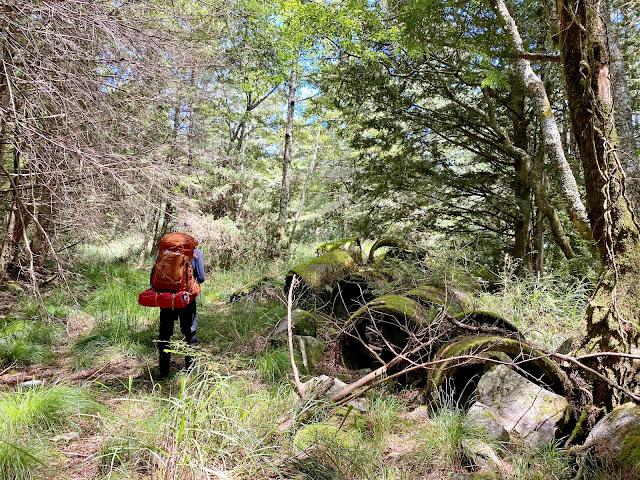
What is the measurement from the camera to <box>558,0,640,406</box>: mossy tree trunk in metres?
2.75

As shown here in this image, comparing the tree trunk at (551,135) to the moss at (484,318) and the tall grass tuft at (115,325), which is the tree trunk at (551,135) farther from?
the tall grass tuft at (115,325)

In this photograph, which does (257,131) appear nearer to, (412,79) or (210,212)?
(210,212)

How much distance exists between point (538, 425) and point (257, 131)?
1629cm

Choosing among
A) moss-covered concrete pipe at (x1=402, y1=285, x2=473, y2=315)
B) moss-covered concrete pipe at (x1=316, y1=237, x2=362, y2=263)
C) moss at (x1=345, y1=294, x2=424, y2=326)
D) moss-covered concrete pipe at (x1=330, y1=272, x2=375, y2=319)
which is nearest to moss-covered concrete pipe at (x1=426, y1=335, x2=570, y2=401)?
moss at (x1=345, y1=294, x2=424, y2=326)

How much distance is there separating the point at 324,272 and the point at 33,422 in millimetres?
4417

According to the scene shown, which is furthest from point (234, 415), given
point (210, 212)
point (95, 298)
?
point (210, 212)

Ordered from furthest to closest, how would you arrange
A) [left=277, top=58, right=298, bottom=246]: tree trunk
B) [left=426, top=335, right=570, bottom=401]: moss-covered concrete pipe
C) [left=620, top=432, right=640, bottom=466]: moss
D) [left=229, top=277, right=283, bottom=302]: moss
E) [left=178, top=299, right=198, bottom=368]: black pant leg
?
[left=277, top=58, right=298, bottom=246]: tree trunk → [left=229, top=277, right=283, bottom=302]: moss → [left=178, top=299, right=198, bottom=368]: black pant leg → [left=426, top=335, right=570, bottom=401]: moss-covered concrete pipe → [left=620, top=432, right=640, bottom=466]: moss

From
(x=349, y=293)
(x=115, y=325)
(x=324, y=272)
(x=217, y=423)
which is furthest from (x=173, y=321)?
(x=349, y=293)

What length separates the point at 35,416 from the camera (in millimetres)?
2812

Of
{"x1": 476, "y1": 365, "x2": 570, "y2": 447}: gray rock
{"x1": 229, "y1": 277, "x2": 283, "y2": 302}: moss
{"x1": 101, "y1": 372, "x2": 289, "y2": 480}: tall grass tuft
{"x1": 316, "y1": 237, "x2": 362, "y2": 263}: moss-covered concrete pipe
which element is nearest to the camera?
{"x1": 101, "y1": 372, "x2": 289, "y2": 480}: tall grass tuft

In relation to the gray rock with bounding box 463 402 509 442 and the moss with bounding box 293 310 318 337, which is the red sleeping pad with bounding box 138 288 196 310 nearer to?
the moss with bounding box 293 310 318 337

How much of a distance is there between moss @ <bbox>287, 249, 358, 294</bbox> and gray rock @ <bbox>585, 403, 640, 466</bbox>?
407 centimetres

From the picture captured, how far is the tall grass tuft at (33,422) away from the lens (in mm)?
2174

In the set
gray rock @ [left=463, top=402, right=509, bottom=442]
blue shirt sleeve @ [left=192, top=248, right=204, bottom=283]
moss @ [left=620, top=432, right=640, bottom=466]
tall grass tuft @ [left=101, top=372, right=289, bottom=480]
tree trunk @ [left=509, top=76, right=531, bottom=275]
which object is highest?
tree trunk @ [left=509, top=76, right=531, bottom=275]
